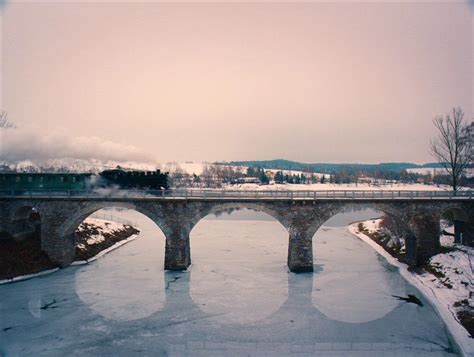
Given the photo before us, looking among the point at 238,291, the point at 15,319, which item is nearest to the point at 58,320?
the point at 15,319

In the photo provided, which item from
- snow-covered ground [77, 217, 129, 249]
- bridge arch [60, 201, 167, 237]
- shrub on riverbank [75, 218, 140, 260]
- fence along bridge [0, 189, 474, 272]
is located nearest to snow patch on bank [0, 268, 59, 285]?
fence along bridge [0, 189, 474, 272]

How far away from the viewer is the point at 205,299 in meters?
30.9

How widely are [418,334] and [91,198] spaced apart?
110 feet

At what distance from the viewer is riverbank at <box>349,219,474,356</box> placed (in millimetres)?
25227

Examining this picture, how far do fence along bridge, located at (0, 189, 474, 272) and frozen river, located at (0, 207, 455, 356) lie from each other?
327cm

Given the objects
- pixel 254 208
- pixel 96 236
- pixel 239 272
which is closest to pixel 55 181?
pixel 96 236

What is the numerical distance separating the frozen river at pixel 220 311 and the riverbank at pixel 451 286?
3.03ft

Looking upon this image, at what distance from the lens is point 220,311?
28562 mm

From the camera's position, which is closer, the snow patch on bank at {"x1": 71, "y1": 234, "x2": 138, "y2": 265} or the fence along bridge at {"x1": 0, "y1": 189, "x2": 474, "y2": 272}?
the fence along bridge at {"x1": 0, "y1": 189, "x2": 474, "y2": 272}

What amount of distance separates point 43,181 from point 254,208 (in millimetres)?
Result: 25858

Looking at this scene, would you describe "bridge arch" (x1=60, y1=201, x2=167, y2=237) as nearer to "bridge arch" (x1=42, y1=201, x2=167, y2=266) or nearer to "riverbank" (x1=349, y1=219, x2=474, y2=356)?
"bridge arch" (x1=42, y1=201, x2=167, y2=266)

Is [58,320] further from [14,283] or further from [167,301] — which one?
[14,283]

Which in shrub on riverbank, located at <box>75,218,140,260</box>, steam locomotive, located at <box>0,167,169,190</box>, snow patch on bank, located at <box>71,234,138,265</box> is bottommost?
snow patch on bank, located at <box>71,234,138,265</box>

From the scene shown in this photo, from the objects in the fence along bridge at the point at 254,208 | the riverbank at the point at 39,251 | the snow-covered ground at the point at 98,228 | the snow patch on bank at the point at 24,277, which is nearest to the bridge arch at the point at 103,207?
the fence along bridge at the point at 254,208
